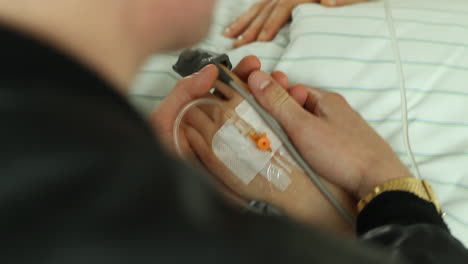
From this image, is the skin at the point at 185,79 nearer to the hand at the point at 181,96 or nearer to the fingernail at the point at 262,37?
the hand at the point at 181,96

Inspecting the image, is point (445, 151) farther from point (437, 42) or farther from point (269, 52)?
point (269, 52)

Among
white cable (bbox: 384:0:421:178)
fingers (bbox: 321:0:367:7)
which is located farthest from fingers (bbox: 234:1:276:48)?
white cable (bbox: 384:0:421:178)

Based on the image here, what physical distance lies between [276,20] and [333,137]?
339 millimetres

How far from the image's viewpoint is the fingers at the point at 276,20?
3.22 feet

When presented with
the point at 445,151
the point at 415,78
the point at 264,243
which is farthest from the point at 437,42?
the point at 264,243

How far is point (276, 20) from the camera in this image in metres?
1.00

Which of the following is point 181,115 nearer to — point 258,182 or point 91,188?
point 258,182

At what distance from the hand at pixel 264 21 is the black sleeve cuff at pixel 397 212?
1.50ft

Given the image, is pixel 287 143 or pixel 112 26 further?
pixel 287 143

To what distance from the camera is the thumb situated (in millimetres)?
808

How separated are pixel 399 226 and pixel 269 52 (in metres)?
0.47

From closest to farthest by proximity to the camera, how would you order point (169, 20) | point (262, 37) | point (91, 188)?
point (91, 188) < point (169, 20) < point (262, 37)

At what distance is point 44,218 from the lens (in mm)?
232

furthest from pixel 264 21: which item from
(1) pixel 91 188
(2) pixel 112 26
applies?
(1) pixel 91 188
